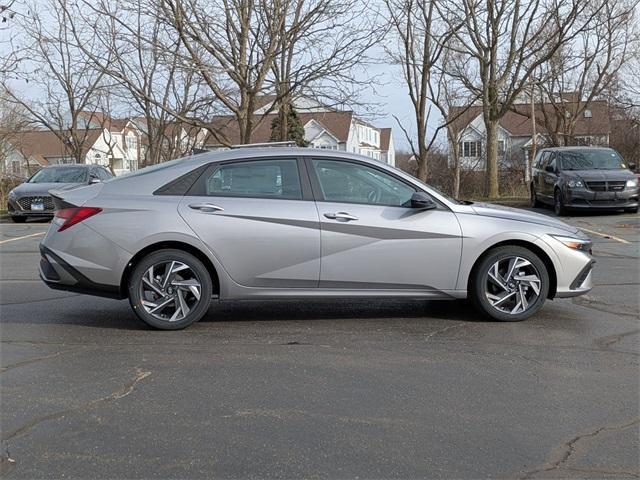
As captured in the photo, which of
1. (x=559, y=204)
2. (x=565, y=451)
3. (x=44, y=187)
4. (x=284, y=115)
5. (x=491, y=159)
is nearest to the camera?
(x=565, y=451)

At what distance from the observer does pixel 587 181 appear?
54.0 feet

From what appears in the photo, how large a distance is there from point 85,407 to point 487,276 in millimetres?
3568

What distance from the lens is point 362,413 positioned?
13.5ft

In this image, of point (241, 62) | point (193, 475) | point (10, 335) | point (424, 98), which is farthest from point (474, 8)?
point (193, 475)

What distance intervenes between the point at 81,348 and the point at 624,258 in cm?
791

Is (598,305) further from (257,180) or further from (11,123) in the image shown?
→ (11,123)

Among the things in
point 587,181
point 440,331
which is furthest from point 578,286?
point 587,181

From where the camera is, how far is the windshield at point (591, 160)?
1733cm

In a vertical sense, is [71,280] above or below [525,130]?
below

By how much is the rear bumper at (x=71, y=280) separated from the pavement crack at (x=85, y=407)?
131 cm

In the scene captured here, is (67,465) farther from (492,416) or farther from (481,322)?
(481,322)

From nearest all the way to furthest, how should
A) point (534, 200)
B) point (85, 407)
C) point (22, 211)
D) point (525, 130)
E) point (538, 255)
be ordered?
point (85, 407) < point (538, 255) < point (22, 211) < point (534, 200) < point (525, 130)

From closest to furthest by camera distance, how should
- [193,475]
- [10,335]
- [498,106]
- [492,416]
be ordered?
1. [193,475]
2. [492,416]
3. [10,335]
4. [498,106]

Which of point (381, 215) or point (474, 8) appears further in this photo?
→ point (474, 8)
